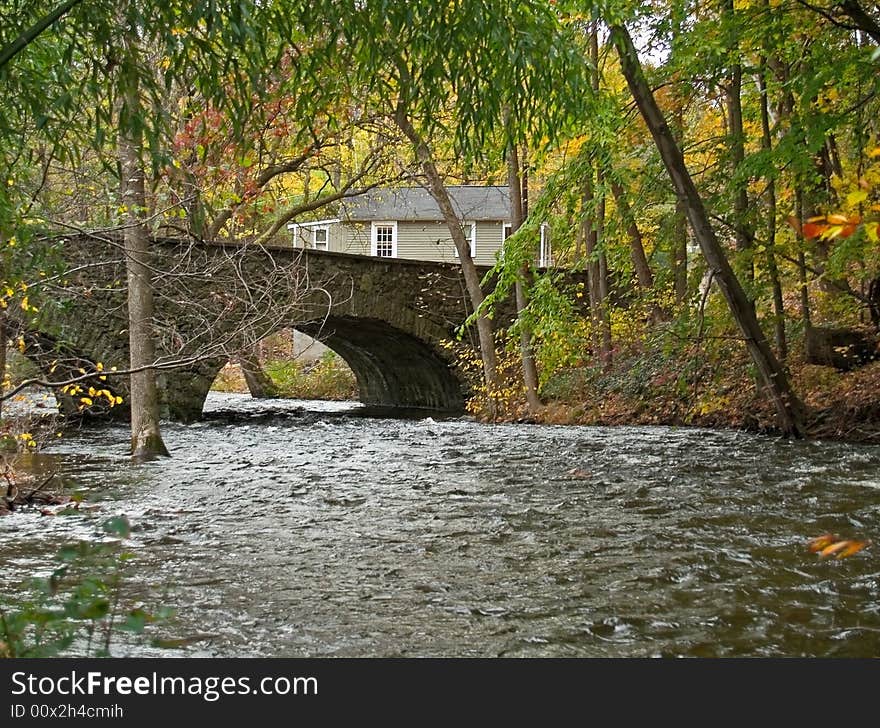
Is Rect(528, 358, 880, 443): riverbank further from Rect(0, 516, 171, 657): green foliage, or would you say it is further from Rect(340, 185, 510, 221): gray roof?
Rect(340, 185, 510, 221): gray roof

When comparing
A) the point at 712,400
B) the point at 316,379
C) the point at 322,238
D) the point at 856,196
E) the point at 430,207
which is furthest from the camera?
the point at 322,238

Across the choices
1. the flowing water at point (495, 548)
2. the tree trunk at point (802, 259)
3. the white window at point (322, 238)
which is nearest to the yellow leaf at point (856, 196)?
the flowing water at point (495, 548)

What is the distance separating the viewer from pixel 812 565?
5367 mm

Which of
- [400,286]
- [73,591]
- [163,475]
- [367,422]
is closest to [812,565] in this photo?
[73,591]

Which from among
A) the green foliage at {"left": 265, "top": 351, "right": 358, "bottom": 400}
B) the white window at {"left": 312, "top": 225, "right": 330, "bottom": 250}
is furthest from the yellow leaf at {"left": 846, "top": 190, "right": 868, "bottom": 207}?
the white window at {"left": 312, "top": 225, "right": 330, "bottom": 250}

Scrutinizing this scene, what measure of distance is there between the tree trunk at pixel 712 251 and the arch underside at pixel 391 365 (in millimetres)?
9857

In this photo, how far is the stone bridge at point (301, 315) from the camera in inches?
562

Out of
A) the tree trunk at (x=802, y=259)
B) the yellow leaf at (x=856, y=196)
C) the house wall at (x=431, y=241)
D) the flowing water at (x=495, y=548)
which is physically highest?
the house wall at (x=431, y=241)

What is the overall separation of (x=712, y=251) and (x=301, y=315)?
8287 millimetres

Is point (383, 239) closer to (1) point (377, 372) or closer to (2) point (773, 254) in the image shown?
(1) point (377, 372)

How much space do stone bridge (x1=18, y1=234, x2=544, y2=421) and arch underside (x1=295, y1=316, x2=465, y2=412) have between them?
4 cm

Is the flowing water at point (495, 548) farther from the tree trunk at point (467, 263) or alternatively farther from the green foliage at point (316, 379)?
the green foliage at point (316, 379)

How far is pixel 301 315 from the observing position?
55.0 ft

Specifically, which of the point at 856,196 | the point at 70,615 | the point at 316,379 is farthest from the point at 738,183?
the point at 316,379
